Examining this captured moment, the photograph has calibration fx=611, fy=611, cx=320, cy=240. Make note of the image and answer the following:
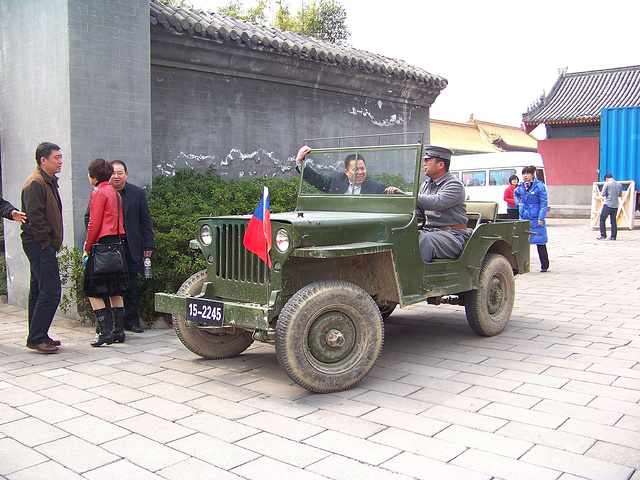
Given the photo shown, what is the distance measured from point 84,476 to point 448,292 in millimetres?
3200

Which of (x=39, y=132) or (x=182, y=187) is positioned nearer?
(x=39, y=132)

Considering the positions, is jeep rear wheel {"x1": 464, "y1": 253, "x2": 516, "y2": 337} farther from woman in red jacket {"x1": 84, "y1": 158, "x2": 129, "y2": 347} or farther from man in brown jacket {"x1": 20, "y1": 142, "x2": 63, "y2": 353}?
man in brown jacket {"x1": 20, "y1": 142, "x2": 63, "y2": 353}

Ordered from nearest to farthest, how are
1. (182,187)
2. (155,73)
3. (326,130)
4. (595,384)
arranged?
1. (595,384)
2. (182,187)
3. (155,73)
4. (326,130)

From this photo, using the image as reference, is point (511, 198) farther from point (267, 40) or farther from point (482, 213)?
point (482, 213)

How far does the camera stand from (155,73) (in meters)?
8.20

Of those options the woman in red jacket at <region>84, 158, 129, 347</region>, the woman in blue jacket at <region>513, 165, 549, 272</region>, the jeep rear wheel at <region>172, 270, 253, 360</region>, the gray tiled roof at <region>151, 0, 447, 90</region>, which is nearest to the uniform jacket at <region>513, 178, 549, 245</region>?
the woman in blue jacket at <region>513, 165, 549, 272</region>

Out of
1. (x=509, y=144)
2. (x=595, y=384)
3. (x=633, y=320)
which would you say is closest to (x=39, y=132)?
(x=595, y=384)

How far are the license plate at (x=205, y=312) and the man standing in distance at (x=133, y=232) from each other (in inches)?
71.4

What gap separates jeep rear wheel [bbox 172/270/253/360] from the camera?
4852 mm

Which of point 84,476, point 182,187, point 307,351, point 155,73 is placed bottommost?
point 84,476

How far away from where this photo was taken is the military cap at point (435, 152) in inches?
209

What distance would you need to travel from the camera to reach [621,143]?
65.5 ft

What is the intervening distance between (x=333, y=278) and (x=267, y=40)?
539cm

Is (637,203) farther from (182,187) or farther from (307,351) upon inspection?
(307,351)
